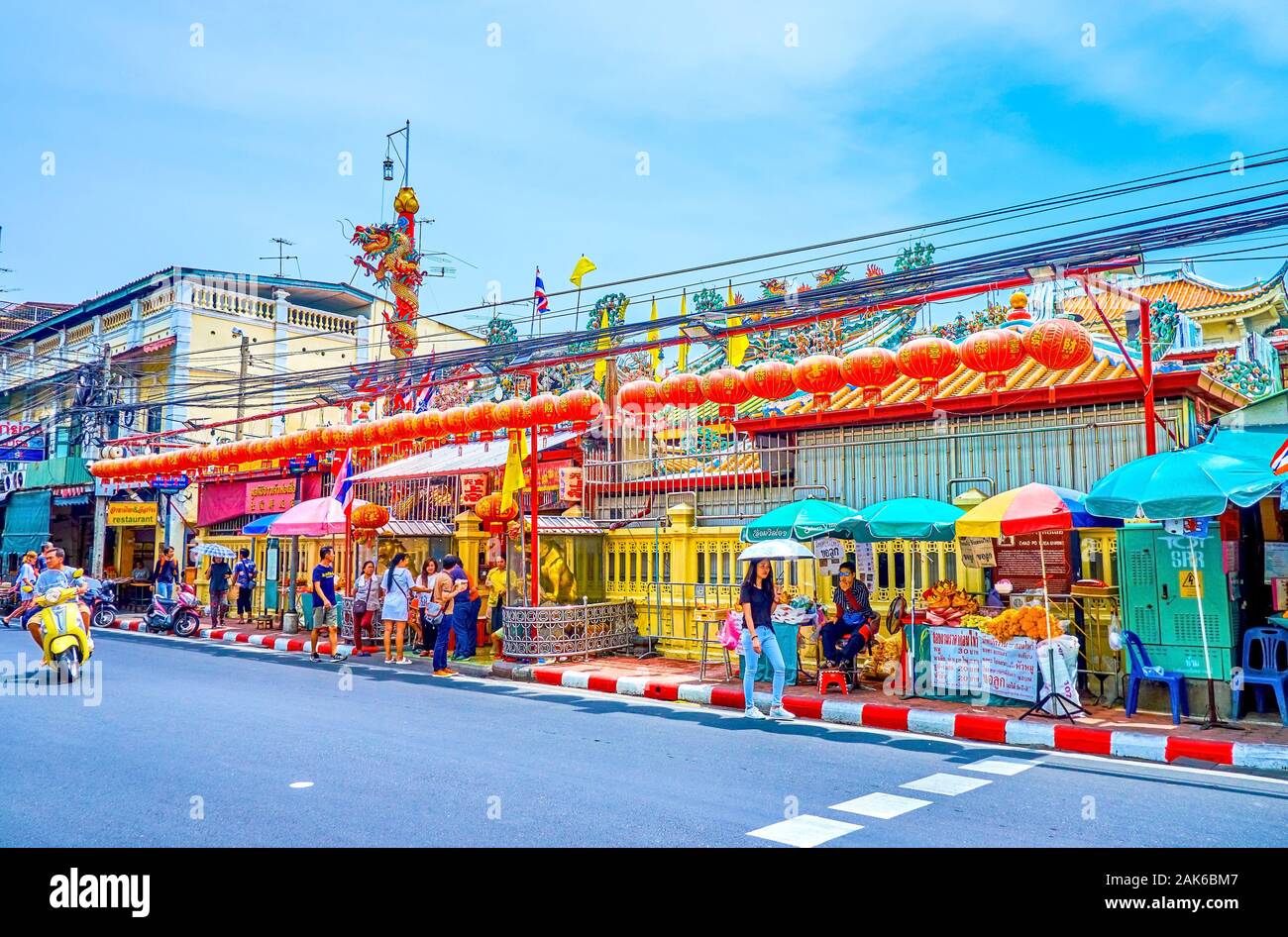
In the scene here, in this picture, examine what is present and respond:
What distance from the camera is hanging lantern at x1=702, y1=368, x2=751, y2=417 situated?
12.8 metres

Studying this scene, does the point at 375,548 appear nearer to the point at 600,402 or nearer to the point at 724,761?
the point at 600,402

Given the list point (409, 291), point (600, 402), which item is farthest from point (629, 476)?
point (409, 291)

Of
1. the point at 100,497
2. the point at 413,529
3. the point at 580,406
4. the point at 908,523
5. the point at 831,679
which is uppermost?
the point at 580,406

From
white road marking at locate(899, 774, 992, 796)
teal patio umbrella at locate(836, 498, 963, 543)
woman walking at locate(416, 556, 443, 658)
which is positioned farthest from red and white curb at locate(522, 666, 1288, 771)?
woman walking at locate(416, 556, 443, 658)

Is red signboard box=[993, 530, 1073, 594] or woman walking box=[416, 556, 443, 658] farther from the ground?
red signboard box=[993, 530, 1073, 594]

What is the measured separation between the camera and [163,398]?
2809 cm

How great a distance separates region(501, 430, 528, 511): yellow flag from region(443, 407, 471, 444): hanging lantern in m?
1.14

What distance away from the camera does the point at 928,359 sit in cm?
1111

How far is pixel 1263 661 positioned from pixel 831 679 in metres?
4.51

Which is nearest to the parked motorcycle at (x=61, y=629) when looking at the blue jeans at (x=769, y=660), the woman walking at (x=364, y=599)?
the woman walking at (x=364, y=599)

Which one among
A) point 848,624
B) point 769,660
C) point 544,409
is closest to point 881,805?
point 769,660

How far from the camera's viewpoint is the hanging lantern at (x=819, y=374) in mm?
11688

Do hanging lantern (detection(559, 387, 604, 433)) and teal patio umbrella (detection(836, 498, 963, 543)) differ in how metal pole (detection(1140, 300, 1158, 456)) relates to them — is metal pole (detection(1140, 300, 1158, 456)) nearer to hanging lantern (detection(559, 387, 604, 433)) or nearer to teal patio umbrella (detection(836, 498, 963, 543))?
teal patio umbrella (detection(836, 498, 963, 543))

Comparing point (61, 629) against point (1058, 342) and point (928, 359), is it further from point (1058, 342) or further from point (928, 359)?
point (1058, 342)
